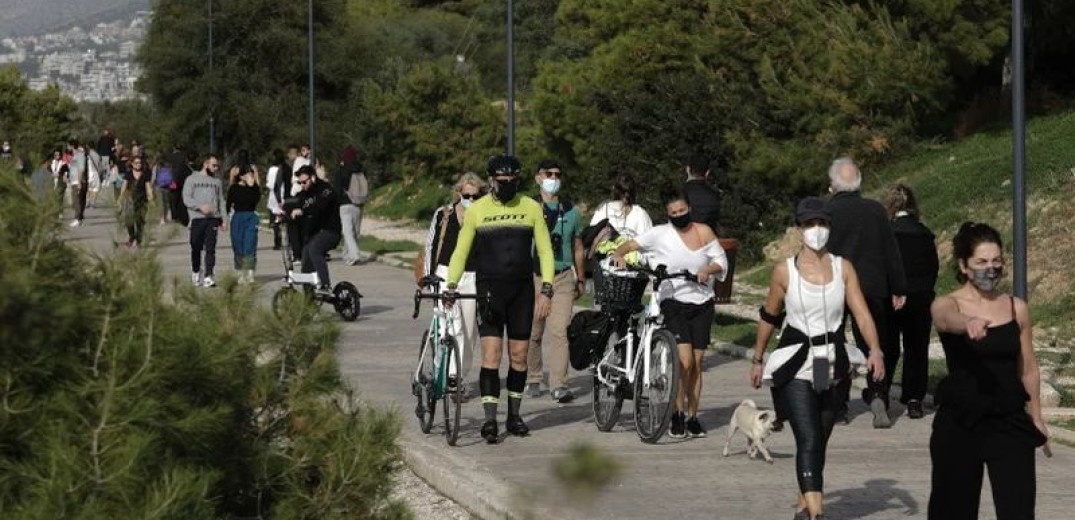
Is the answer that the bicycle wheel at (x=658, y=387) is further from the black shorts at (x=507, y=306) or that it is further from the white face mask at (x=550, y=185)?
the white face mask at (x=550, y=185)

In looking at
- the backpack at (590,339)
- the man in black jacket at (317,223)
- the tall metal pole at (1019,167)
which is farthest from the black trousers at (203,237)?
the tall metal pole at (1019,167)

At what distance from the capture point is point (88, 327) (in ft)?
17.2

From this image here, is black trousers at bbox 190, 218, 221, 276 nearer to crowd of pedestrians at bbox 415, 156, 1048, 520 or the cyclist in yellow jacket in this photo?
crowd of pedestrians at bbox 415, 156, 1048, 520

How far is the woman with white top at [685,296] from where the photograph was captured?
12.6 meters

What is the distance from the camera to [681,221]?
12.7 m

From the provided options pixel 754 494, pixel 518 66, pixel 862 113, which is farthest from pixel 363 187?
pixel 518 66

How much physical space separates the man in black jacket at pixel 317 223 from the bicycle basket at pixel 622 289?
857 cm

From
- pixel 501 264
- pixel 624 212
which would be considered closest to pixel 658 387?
pixel 501 264

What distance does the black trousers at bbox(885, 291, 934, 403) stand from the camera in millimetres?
13695

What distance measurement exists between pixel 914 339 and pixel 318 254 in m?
9.22

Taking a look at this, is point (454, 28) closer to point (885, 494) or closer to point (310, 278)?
point (310, 278)

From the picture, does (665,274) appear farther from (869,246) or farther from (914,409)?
(914,409)

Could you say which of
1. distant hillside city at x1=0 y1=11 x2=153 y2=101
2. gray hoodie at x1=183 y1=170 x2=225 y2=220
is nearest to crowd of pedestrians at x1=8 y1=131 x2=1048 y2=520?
gray hoodie at x1=183 y1=170 x2=225 y2=220

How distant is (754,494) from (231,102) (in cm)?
5911
